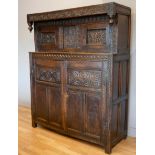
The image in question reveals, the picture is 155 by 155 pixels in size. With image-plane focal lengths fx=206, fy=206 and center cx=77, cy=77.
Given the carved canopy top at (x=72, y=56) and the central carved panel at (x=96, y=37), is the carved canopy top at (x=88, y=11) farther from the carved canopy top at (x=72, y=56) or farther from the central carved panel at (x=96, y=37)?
the carved canopy top at (x=72, y=56)

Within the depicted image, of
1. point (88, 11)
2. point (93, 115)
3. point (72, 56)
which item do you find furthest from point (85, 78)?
point (88, 11)

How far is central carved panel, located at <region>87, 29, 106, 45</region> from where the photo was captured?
2.67 meters

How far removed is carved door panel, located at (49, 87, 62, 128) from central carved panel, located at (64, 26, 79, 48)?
0.67 metres

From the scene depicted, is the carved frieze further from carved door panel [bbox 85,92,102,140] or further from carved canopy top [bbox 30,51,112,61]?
carved door panel [bbox 85,92,102,140]

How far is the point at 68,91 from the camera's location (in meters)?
2.87

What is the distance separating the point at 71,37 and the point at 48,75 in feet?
2.17

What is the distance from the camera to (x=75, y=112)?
283 centimetres

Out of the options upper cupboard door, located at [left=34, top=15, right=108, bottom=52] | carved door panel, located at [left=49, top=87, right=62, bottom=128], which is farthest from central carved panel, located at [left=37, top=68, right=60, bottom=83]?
upper cupboard door, located at [left=34, top=15, right=108, bottom=52]

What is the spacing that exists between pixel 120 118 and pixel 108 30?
46.5 inches

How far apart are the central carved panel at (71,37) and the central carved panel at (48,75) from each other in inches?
17.0
